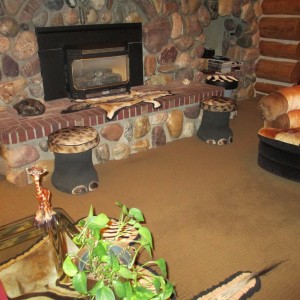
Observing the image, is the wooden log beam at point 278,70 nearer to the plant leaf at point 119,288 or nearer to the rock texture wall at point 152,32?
the rock texture wall at point 152,32

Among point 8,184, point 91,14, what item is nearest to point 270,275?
point 8,184

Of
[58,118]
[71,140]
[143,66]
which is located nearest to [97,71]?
[143,66]

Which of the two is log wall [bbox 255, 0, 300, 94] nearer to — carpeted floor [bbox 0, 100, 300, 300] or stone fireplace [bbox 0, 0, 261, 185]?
stone fireplace [bbox 0, 0, 261, 185]

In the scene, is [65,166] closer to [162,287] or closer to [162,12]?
[162,287]

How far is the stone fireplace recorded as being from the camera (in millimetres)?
2572

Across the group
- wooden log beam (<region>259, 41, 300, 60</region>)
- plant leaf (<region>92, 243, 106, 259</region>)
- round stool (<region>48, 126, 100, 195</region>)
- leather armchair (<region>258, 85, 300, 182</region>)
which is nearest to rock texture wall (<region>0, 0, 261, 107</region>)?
wooden log beam (<region>259, 41, 300, 60</region>)

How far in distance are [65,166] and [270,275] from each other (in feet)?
5.14

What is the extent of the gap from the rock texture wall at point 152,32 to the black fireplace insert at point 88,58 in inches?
2.8

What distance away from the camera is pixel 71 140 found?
2.31 meters

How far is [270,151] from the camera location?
263cm

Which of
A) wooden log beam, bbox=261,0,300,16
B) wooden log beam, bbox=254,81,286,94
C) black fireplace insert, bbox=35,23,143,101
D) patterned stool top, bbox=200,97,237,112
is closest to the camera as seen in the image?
black fireplace insert, bbox=35,23,143,101

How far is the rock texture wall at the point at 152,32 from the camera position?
2734 mm

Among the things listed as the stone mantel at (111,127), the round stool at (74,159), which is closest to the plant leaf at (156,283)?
the round stool at (74,159)

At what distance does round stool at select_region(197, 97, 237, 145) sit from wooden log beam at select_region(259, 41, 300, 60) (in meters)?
1.94
